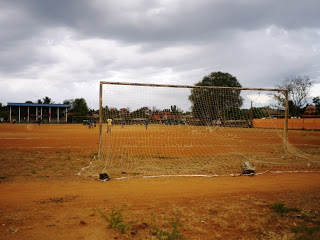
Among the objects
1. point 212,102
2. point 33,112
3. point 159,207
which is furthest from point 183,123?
point 33,112

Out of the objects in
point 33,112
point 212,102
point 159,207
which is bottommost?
point 159,207

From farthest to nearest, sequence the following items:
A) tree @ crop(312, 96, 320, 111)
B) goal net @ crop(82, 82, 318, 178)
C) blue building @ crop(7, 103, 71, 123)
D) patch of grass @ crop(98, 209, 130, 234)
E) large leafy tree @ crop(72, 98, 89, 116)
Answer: large leafy tree @ crop(72, 98, 89, 116) < blue building @ crop(7, 103, 71, 123) < tree @ crop(312, 96, 320, 111) < goal net @ crop(82, 82, 318, 178) < patch of grass @ crop(98, 209, 130, 234)

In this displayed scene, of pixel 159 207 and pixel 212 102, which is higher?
pixel 212 102

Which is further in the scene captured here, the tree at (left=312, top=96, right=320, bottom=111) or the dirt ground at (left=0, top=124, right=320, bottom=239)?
the tree at (left=312, top=96, right=320, bottom=111)

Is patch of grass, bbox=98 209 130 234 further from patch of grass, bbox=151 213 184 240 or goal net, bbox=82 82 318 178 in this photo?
goal net, bbox=82 82 318 178

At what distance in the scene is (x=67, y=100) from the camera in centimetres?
8694

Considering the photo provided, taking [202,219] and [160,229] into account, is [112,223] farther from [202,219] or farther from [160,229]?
[202,219]

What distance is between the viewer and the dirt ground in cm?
289

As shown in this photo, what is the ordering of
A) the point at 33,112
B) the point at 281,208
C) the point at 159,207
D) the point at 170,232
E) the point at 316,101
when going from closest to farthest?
the point at 170,232
the point at 281,208
the point at 159,207
the point at 316,101
the point at 33,112

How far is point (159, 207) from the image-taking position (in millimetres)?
3695

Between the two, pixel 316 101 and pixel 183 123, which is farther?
pixel 316 101

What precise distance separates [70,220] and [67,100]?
298ft

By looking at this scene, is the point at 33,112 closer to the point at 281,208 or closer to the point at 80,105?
the point at 80,105

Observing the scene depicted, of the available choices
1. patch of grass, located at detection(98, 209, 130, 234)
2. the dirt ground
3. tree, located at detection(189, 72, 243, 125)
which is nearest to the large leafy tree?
tree, located at detection(189, 72, 243, 125)
